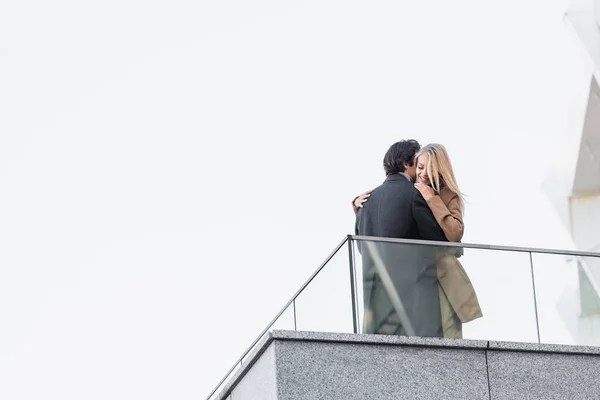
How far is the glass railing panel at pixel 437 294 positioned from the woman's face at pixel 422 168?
1.67ft

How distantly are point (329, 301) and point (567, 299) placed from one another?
6.81 feet

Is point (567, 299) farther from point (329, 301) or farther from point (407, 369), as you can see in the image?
point (329, 301)

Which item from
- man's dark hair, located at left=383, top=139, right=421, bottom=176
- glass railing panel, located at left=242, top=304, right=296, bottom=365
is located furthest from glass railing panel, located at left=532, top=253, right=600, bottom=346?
glass railing panel, located at left=242, top=304, right=296, bottom=365

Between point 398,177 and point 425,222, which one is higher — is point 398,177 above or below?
above

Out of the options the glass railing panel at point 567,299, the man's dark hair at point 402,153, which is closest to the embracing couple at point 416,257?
the man's dark hair at point 402,153

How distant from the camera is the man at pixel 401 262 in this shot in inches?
521

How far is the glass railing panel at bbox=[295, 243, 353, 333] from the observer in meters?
13.2

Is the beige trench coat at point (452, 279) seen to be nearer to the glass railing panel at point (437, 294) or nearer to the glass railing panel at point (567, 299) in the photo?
the glass railing panel at point (437, 294)

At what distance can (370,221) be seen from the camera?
44.7 feet

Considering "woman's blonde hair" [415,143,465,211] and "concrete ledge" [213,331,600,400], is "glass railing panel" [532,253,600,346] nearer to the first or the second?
"concrete ledge" [213,331,600,400]

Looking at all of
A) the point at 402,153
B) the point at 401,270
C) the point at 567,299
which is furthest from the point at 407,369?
the point at 567,299

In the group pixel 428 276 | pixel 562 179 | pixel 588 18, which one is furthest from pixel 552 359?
pixel 562 179

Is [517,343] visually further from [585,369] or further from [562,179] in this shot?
[562,179]

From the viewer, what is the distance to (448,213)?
13.4 meters
